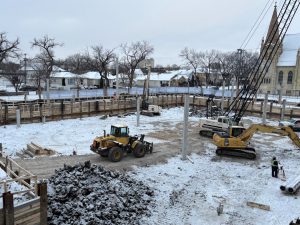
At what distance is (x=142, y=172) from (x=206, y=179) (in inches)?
134

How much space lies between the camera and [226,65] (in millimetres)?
75438

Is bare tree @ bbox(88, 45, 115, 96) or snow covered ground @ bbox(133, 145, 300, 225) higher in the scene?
bare tree @ bbox(88, 45, 115, 96)

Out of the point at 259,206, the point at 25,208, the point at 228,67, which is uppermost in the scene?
the point at 228,67

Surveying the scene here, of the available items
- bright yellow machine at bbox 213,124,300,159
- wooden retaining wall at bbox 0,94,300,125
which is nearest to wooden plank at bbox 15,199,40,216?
bright yellow machine at bbox 213,124,300,159

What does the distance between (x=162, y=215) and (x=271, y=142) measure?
15.5m

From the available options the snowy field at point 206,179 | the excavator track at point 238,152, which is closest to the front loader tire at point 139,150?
the snowy field at point 206,179

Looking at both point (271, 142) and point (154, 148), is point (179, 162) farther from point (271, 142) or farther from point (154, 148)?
point (271, 142)

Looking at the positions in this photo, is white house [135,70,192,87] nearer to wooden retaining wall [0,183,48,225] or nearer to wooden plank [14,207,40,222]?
wooden retaining wall [0,183,48,225]

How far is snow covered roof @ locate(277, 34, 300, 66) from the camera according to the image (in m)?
65.1

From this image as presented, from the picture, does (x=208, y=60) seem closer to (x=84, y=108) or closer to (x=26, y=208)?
(x=84, y=108)

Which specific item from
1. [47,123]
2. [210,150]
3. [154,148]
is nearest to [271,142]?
[210,150]

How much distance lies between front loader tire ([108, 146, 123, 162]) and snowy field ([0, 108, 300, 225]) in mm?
1640

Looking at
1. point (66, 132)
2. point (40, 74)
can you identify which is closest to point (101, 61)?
point (40, 74)

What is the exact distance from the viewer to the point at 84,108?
1362 inches
